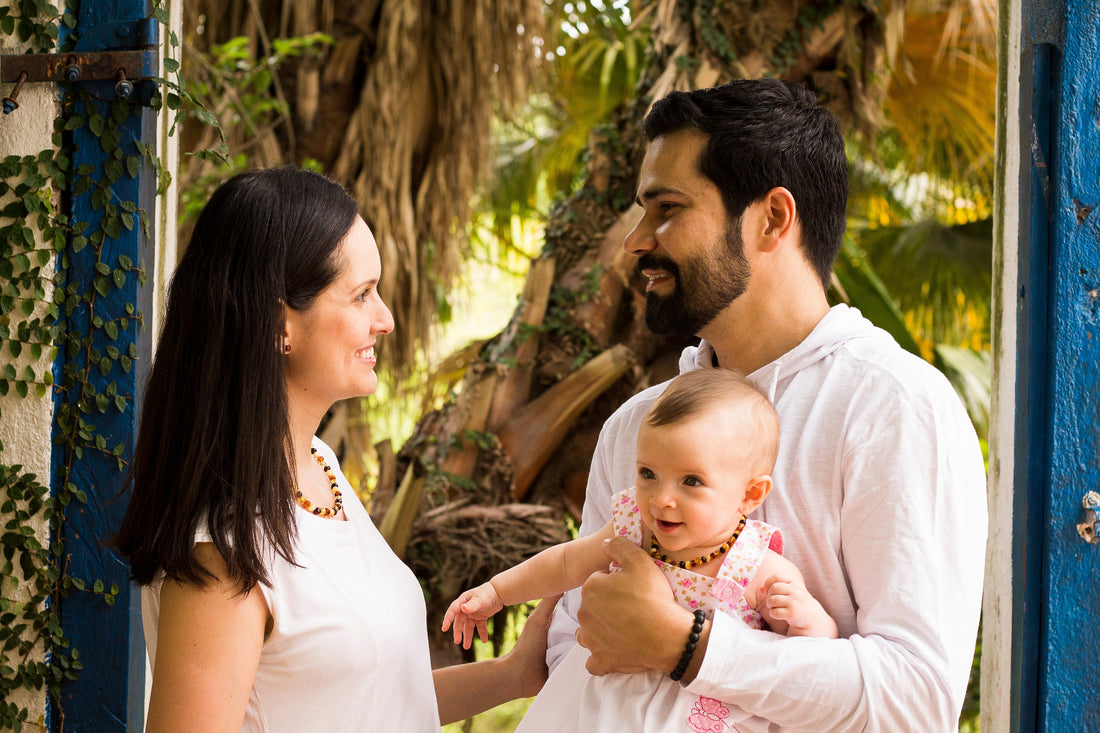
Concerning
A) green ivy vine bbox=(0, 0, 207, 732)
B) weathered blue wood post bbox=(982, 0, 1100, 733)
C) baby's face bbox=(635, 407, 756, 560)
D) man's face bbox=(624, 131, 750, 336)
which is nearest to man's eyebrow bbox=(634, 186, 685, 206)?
man's face bbox=(624, 131, 750, 336)

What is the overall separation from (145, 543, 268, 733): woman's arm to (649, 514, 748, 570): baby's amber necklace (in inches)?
27.4

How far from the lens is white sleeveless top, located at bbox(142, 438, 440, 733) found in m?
1.63

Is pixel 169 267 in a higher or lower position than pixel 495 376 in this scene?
higher

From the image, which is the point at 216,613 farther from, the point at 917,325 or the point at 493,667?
the point at 917,325

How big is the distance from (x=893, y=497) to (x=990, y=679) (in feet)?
2.54

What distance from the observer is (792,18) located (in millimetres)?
4559

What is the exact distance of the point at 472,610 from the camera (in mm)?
1942

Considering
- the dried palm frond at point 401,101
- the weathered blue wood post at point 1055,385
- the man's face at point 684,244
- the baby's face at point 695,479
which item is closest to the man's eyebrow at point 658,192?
the man's face at point 684,244

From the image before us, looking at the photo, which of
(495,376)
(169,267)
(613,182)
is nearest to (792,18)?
(613,182)

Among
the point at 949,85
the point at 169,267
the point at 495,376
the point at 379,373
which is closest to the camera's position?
the point at 169,267

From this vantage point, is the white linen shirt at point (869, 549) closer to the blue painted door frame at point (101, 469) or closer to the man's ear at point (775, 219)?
the man's ear at point (775, 219)

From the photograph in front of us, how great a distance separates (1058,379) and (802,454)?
56 centimetres

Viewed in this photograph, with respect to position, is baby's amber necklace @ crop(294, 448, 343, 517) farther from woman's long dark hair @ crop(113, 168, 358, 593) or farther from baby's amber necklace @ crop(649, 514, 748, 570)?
baby's amber necklace @ crop(649, 514, 748, 570)

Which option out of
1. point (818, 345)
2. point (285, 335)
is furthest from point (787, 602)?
point (285, 335)
